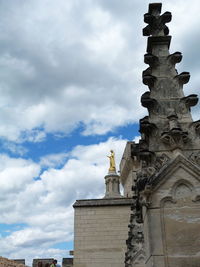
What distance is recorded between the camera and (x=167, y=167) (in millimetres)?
4344

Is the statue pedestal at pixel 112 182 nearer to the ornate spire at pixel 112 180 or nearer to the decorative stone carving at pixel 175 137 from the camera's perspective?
the ornate spire at pixel 112 180

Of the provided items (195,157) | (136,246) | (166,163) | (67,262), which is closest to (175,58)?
(195,157)

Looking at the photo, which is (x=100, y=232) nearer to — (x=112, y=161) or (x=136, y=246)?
(x=136, y=246)

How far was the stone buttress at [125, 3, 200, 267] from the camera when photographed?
3.98 meters

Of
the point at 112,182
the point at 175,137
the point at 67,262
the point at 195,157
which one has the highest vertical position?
the point at 112,182

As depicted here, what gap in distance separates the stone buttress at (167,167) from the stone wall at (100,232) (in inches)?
589

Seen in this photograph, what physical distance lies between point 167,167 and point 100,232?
16.1 m

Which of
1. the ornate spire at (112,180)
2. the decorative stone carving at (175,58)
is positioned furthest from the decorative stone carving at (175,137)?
the ornate spire at (112,180)

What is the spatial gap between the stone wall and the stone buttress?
15.0 m

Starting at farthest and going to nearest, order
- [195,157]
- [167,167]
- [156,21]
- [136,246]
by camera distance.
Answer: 1. [136,246]
2. [156,21]
3. [195,157]
4. [167,167]

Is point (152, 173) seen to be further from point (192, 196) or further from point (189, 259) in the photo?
point (189, 259)

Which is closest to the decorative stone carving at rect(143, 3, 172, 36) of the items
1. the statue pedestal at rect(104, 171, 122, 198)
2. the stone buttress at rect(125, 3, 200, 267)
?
the stone buttress at rect(125, 3, 200, 267)

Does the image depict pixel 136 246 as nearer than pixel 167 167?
No

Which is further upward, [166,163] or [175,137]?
[175,137]
